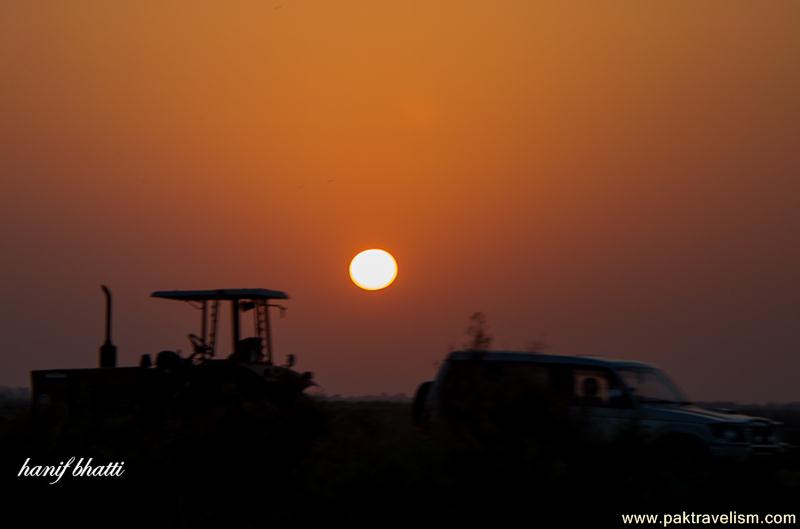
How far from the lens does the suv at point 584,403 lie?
14.7 meters

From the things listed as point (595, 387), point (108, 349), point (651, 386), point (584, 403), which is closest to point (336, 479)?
point (584, 403)

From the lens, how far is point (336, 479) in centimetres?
1448

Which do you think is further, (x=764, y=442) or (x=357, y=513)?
Result: (x=764, y=442)

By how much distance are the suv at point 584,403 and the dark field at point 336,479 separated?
445 mm

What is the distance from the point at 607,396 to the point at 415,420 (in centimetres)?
341

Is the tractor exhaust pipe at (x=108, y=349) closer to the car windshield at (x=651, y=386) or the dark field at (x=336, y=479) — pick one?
the dark field at (x=336, y=479)

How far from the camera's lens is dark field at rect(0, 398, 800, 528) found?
13.8 meters

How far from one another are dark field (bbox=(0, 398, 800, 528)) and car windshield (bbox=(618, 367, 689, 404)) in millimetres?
2046

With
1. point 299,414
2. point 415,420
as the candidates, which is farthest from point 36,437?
point 415,420

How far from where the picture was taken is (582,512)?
13844 mm

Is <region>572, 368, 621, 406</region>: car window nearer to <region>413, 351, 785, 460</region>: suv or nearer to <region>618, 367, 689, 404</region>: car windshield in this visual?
<region>413, 351, 785, 460</region>: suv

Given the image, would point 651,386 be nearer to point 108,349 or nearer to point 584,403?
point 584,403

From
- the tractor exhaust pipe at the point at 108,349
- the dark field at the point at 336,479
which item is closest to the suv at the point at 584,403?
the dark field at the point at 336,479

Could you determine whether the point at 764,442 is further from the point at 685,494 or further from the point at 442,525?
the point at 442,525
